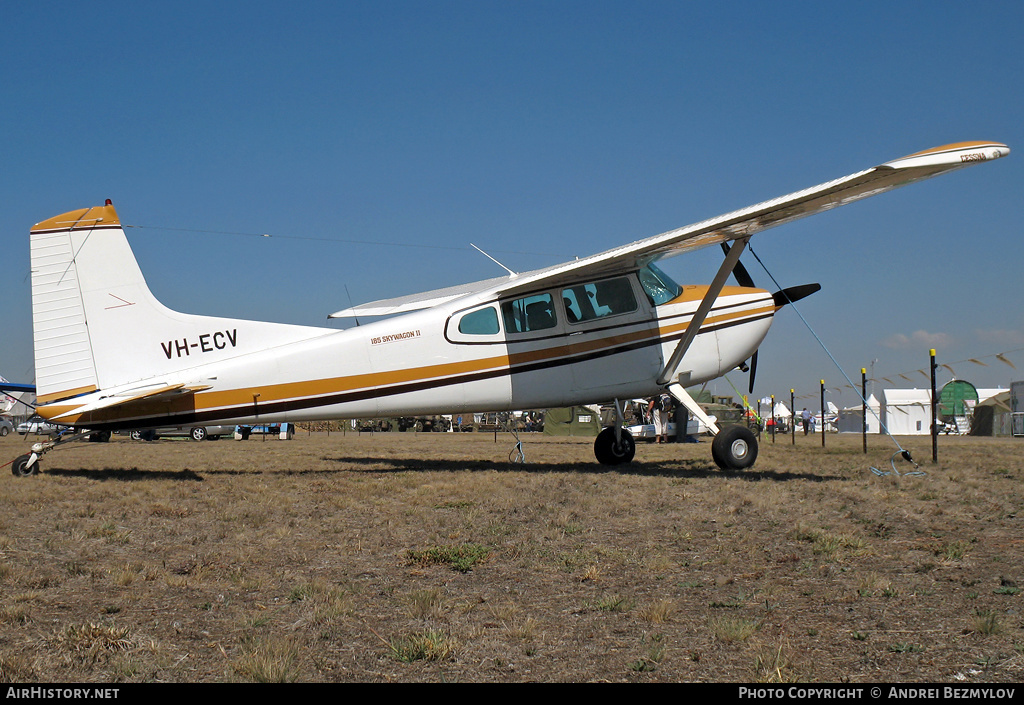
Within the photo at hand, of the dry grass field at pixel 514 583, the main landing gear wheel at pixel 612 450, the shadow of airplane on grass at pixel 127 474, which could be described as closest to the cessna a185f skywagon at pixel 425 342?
the shadow of airplane on grass at pixel 127 474

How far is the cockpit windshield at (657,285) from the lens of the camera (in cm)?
1160

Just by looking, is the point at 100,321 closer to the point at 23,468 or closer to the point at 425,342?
the point at 23,468

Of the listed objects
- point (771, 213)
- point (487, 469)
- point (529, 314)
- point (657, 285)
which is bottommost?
point (487, 469)

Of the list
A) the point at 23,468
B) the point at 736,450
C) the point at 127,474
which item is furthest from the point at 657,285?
the point at 23,468

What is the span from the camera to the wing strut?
1066cm

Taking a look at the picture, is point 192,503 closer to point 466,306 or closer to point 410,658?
point 466,306

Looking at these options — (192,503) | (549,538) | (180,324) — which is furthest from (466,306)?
(549,538)

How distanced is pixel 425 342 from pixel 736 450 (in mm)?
4758

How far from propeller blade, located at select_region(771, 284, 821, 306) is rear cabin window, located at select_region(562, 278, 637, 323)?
2585mm

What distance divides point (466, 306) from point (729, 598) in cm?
748

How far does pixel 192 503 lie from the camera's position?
786 cm

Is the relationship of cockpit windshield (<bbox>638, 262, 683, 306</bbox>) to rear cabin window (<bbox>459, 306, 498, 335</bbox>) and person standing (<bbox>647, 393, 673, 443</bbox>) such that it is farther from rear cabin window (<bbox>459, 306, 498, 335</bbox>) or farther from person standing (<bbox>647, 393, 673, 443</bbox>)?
person standing (<bbox>647, 393, 673, 443</bbox>)

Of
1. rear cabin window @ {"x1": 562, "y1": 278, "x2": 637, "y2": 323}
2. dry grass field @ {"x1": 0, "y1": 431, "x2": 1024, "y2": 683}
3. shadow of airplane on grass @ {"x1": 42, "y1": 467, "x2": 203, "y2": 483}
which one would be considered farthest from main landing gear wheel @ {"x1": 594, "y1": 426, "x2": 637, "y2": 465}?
shadow of airplane on grass @ {"x1": 42, "y1": 467, "x2": 203, "y2": 483}

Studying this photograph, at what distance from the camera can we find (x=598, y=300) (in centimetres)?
1139
